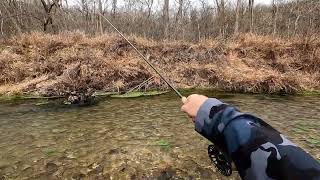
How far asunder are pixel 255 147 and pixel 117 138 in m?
5.58

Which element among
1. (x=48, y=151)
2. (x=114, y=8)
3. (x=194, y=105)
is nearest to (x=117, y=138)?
(x=48, y=151)

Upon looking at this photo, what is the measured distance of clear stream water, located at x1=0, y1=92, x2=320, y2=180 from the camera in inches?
202

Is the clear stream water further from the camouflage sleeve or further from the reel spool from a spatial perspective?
the camouflage sleeve

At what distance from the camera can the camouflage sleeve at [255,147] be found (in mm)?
1056

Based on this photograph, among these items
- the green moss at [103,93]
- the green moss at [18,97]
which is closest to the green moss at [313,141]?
the green moss at [103,93]

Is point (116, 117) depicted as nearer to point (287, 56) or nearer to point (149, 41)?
point (149, 41)

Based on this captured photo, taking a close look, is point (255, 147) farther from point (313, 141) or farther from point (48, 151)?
point (313, 141)

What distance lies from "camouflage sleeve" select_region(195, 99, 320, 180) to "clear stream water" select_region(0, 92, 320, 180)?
3.81 meters

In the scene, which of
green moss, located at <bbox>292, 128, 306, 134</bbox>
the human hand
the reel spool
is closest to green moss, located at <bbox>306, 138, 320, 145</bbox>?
green moss, located at <bbox>292, 128, 306, 134</bbox>

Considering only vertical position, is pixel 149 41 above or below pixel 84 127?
above

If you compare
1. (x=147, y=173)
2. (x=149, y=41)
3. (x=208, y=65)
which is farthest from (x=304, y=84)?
(x=147, y=173)

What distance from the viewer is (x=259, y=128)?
116cm

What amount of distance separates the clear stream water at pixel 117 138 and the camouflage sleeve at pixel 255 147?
381 centimetres

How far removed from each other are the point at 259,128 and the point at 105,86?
11.4 m
